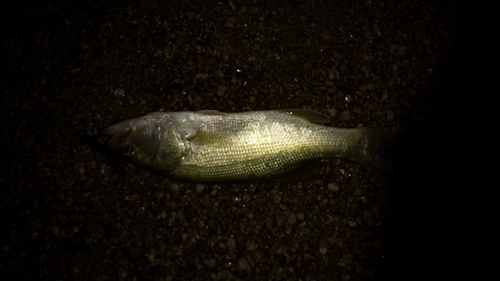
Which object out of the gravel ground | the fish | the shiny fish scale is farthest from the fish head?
the gravel ground

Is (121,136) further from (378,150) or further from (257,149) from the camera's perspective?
(378,150)

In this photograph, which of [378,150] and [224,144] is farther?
[378,150]

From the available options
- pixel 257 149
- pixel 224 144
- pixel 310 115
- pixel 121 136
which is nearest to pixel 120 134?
pixel 121 136

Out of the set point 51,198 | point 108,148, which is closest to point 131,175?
point 108,148

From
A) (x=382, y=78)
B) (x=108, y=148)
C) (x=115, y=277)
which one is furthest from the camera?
(x=382, y=78)

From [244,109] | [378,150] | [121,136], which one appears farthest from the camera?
[244,109]

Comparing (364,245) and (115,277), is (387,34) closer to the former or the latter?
(364,245)

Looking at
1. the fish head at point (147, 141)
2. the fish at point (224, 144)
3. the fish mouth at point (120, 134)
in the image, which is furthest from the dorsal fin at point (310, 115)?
the fish mouth at point (120, 134)

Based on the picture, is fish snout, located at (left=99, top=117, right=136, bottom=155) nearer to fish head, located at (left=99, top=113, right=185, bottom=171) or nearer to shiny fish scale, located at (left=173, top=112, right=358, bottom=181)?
fish head, located at (left=99, top=113, right=185, bottom=171)
